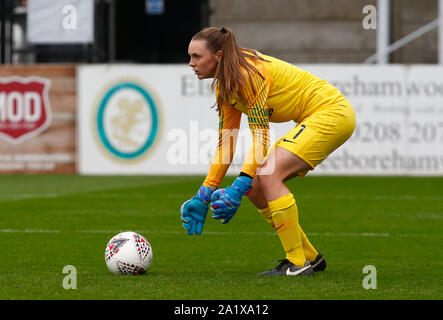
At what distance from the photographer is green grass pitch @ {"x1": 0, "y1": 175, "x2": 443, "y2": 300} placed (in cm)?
600

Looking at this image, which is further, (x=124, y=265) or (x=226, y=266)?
(x=226, y=266)

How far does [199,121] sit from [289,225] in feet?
36.4

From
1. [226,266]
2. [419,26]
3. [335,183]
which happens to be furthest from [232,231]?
[419,26]

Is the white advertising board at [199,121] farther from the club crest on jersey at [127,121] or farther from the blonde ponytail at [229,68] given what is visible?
the blonde ponytail at [229,68]

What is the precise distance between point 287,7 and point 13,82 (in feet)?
32.6

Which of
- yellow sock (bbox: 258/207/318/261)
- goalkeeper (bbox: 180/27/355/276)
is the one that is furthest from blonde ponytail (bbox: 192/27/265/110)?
yellow sock (bbox: 258/207/318/261)

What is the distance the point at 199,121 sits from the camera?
17.4 meters

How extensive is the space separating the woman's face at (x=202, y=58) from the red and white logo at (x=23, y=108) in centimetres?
1190

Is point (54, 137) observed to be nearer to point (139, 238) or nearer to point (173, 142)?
point (173, 142)

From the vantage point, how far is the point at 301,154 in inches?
248

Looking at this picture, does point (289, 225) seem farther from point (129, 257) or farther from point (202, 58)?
point (202, 58)

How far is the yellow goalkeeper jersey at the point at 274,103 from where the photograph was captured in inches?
242

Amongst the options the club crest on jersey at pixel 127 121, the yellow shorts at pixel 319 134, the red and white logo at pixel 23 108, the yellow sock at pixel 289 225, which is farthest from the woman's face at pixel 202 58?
the red and white logo at pixel 23 108

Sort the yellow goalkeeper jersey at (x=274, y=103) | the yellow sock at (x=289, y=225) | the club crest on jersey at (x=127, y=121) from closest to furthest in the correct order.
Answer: the yellow goalkeeper jersey at (x=274, y=103), the yellow sock at (x=289, y=225), the club crest on jersey at (x=127, y=121)
